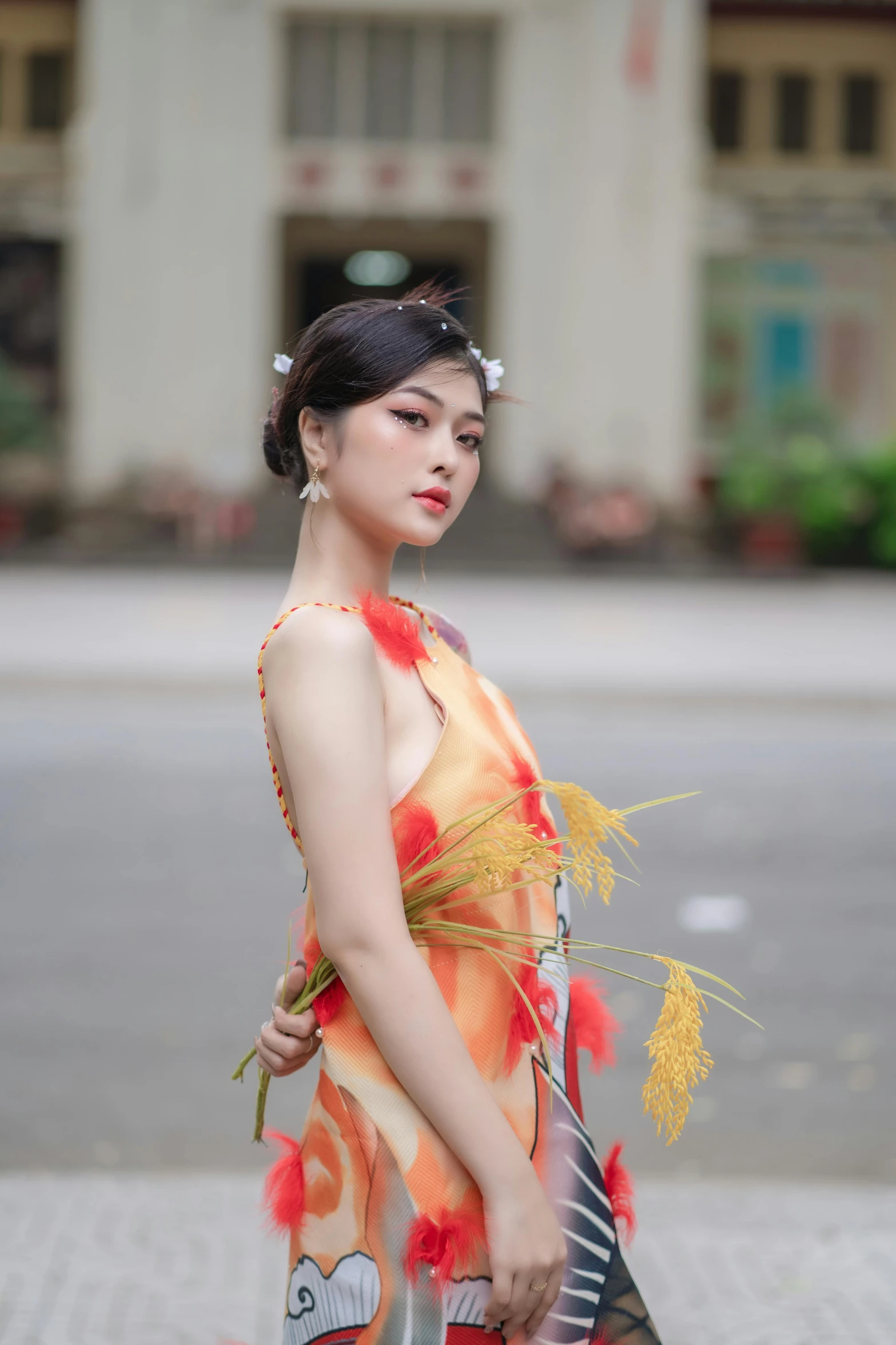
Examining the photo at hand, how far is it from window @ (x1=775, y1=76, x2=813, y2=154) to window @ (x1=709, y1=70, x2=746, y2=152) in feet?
1.99

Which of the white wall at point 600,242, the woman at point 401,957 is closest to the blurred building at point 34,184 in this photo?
the white wall at point 600,242

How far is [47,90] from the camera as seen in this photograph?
2581 cm

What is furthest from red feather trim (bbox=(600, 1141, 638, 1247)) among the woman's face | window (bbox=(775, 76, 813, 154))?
window (bbox=(775, 76, 813, 154))

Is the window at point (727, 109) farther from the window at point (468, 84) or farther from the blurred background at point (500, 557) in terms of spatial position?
the window at point (468, 84)

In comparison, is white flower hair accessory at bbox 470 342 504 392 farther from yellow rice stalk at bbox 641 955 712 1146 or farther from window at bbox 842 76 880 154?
window at bbox 842 76 880 154

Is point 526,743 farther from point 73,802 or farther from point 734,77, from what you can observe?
point 734,77

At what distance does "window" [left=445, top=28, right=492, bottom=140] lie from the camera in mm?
24844

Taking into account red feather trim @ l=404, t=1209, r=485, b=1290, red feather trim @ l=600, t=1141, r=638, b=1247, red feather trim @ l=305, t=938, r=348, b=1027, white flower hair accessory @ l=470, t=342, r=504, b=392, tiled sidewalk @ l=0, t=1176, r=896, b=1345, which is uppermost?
white flower hair accessory @ l=470, t=342, r=504, b=392

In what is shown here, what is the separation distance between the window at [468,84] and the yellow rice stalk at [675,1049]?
25.1 m

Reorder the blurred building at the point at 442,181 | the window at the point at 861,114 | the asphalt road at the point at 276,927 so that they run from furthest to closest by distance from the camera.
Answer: the window at the point at 861,114, the blurred building at the point at 442,181, the asphalt road at the point at 276,927

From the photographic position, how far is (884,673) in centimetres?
1164

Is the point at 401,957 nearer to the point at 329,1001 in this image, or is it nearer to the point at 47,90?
the point at 329,1001

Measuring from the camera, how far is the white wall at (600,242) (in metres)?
24.4

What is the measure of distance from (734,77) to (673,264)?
12.3 ft
